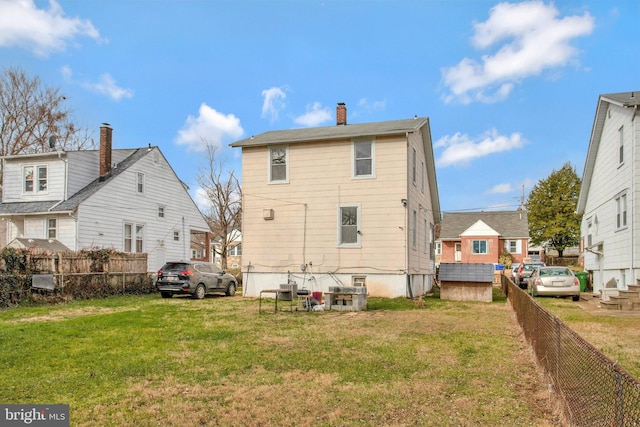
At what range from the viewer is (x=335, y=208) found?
65.1 ft

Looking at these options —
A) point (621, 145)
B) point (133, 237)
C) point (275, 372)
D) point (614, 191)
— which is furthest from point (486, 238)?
point (275, 372)

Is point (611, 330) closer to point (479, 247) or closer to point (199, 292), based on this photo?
point (199, 292)

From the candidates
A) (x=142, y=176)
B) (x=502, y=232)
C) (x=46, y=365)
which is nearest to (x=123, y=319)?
(x=46, y=365)

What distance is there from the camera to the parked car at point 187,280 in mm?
19844

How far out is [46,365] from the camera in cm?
747

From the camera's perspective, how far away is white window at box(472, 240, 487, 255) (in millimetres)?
49781

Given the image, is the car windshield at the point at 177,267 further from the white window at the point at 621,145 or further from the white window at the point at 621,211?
the white window at the point at 621,145

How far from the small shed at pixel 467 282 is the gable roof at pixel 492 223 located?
32528mm

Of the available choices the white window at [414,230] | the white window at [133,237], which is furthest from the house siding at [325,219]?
the white window at [133,237]

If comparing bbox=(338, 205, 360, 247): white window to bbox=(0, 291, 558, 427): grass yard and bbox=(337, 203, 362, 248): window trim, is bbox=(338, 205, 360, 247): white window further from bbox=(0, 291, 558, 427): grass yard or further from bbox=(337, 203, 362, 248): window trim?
bbox=(0, 291, 558, 427): grass yard

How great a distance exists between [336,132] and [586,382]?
16.6 m

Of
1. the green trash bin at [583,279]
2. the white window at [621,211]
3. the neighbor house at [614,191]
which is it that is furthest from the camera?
the green trash bin at [583,279]

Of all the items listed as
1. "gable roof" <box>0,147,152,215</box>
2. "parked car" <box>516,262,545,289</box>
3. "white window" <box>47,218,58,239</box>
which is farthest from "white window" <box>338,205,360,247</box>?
"white window" <box>47,218,58,239</box>

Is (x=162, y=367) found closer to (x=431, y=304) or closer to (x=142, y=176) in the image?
(x=431, y=304)
